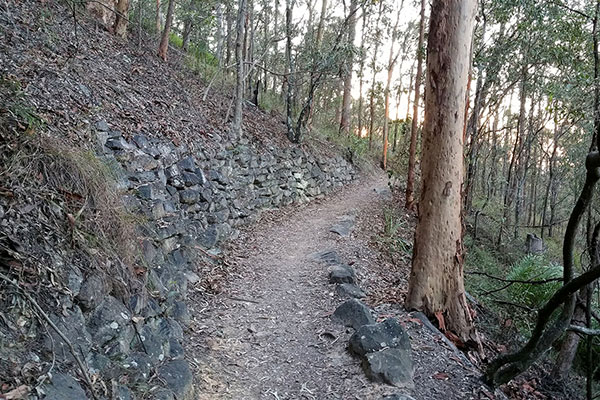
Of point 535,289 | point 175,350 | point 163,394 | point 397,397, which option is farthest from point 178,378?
point 535,289

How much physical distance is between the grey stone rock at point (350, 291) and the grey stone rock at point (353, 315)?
0.60 m

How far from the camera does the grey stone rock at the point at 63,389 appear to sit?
6.66 ft

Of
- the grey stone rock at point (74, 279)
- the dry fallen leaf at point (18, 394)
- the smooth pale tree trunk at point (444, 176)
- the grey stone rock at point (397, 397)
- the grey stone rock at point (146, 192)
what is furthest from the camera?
the grey stone rock at point (146, 192)

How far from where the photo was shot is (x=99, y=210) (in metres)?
3.28

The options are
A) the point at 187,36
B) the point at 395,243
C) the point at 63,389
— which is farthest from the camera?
the point at 187,36

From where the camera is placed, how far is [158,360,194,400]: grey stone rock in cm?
296

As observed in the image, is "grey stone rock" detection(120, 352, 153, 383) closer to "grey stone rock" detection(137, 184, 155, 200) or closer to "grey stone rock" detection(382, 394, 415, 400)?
"grey stone rock" detection(382, 394, 415, 400)

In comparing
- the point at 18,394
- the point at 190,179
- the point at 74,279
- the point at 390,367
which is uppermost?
the point at 190,179

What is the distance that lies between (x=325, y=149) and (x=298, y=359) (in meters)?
11.3

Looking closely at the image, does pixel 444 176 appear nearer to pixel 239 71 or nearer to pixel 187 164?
pixel 187 164

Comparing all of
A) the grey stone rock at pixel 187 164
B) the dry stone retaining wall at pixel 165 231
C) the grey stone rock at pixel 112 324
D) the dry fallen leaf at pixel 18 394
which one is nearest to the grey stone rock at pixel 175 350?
the dry stone retaining wall at pixel 165 231

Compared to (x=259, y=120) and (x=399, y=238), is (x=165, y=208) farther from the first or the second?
(x=259, y=120)

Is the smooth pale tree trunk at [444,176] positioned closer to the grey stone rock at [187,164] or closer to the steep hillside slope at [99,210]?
the steep hillside slope at [99,210]

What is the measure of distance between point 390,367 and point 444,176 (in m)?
2.05
